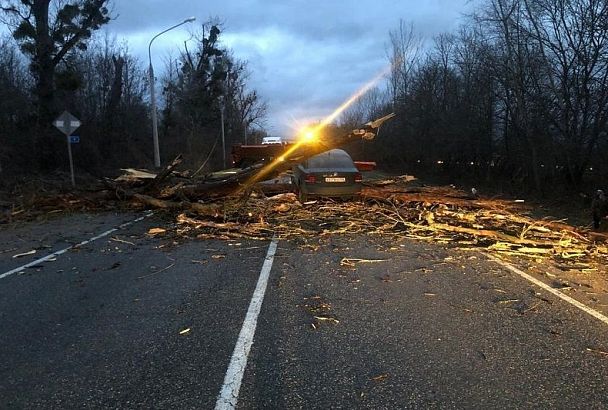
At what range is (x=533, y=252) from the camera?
859cm

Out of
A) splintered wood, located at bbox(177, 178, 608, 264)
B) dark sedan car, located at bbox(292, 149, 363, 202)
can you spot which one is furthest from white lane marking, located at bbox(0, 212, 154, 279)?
dark sedan car, located at bbox(292, 149, 363, 202)

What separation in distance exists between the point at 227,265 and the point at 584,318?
4716 mm

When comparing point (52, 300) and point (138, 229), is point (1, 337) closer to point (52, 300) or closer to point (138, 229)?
point (52, 300)

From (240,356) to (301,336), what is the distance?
0.69 metres

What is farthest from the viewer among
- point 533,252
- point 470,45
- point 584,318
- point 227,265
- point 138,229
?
point 470,45

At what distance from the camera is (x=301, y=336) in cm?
489

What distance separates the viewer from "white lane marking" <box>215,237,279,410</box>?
12.0ft

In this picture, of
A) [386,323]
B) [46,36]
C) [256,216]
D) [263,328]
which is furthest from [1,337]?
[46,36]

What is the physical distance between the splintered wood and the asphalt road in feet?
5.02

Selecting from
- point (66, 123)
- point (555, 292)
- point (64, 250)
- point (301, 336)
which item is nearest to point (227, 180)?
point (64, 250)

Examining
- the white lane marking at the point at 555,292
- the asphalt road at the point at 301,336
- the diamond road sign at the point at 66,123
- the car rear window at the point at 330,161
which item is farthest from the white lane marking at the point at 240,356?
the diamond road sign at the point at 66,123

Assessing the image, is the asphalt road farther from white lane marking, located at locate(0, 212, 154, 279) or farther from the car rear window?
the car rear window

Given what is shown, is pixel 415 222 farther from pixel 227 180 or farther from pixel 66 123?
pixel 66 123

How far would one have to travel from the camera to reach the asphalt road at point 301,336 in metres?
3.77
